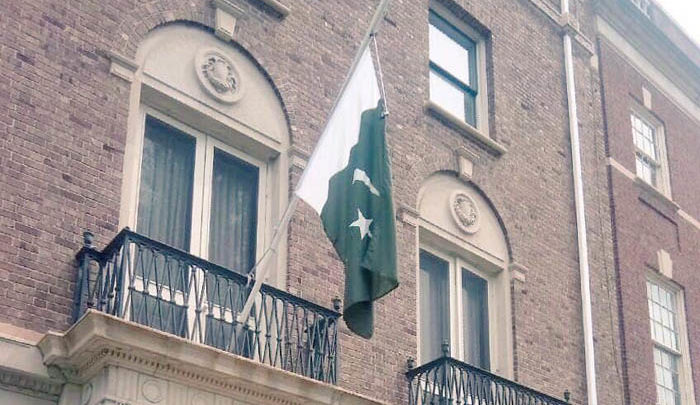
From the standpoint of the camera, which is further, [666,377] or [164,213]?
[666,377]

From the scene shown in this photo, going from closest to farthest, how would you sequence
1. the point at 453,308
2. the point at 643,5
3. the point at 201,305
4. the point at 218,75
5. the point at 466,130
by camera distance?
the point at 201,305 → the point at 218,75 → the point at 453,308 → the point at 466,130 → the point at 643,5

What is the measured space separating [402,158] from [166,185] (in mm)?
3667

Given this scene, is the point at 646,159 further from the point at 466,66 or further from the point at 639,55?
the point at 466,66

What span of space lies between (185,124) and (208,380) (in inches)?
128

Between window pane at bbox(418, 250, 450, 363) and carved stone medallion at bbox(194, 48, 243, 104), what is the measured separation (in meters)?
3.56

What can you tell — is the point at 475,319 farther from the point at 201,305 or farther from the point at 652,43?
the point at 652,43

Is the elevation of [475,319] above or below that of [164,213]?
above

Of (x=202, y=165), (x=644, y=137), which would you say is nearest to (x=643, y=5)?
(x=644, y=137)

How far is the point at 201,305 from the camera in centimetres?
1107

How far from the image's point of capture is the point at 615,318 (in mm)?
17203

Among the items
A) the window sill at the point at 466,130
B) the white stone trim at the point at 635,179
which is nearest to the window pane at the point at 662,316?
the white stone trim at the point at 635,179

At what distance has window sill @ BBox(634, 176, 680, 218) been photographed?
19188 mm

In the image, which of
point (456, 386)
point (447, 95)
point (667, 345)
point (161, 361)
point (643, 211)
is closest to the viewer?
point (161, 361)

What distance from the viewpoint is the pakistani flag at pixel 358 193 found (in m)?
10.4
